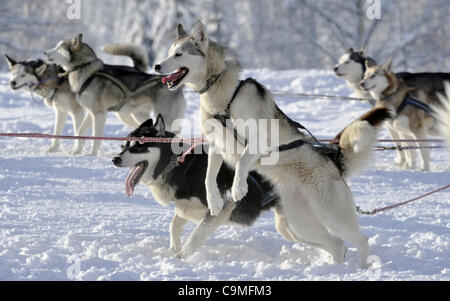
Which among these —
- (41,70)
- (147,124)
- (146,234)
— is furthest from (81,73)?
(146,234)

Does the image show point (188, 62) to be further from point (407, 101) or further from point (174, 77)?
point (407, 101)

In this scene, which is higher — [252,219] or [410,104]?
[410,104]

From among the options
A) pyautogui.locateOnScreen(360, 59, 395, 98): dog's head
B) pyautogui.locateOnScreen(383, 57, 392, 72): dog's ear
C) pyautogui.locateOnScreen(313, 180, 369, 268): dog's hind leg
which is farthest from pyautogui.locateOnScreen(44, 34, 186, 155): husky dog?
pyautogui.locateOnScreen(313, 180, 369, 268): dog's hind leg

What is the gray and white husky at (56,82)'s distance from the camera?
8.00m

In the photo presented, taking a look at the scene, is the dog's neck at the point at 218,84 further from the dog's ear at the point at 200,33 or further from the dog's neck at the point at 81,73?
the dog's neck at the point at 81,73

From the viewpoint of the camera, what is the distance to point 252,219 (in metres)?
3.92

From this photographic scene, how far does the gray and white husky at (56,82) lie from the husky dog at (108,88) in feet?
1.00

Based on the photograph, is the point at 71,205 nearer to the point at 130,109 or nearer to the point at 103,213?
the point at 103,213

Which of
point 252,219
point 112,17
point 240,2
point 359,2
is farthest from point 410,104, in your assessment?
point 112,17

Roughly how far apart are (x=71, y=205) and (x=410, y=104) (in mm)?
4592

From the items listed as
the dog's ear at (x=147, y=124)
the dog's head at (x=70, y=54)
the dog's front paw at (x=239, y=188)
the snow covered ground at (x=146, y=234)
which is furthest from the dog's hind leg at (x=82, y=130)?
the dog's front paw at (x=239, y=188)

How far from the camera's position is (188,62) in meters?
3.42

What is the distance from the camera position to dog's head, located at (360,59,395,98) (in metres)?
7.77

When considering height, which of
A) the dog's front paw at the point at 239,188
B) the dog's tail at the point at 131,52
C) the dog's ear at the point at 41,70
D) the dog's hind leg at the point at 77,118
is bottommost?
the dog's front paw at the point at 239,188
